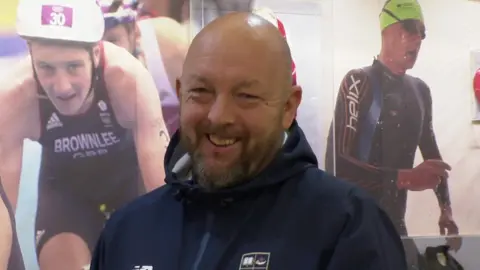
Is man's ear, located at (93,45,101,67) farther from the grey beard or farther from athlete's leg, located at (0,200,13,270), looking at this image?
the grey beard

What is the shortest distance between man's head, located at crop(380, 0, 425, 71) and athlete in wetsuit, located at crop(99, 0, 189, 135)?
511mm

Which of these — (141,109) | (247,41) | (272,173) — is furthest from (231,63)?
(141,109)

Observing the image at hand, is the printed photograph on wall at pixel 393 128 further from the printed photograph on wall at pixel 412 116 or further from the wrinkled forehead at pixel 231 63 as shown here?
the wrinkled forehead at pixel 231 63

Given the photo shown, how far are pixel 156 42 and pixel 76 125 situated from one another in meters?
0.25

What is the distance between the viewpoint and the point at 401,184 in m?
1.49

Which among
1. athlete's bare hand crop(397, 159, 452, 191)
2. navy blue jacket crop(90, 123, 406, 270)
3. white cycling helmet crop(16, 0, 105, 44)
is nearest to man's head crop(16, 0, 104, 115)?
white cycling helmet crop(16, 0, 105, 44)

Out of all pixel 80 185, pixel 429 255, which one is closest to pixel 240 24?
pixel 80 185

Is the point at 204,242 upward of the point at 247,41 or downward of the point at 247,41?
downward

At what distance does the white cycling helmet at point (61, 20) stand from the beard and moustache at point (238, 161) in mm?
659

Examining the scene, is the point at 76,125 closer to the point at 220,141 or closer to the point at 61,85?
the point at 61,85

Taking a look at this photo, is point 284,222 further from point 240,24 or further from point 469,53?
point 469,53

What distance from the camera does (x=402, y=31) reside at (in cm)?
153

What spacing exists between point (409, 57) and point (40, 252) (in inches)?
38.5

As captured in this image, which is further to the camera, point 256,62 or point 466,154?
point 466,154
